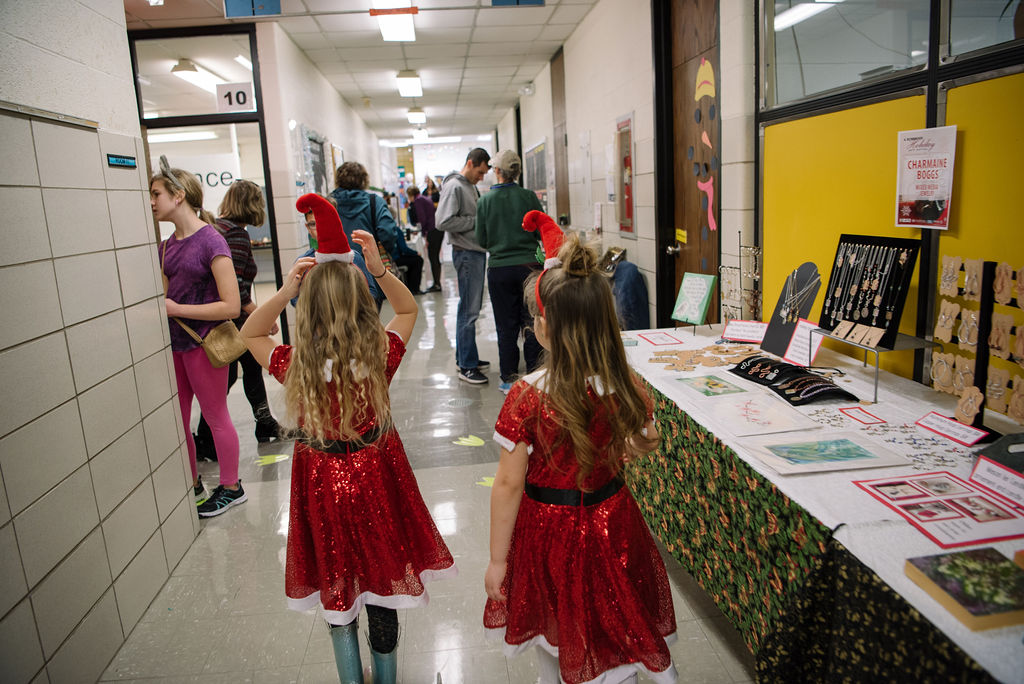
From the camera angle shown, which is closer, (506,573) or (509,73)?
(506,573)

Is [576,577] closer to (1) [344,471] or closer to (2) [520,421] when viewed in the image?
(2) [520,421]

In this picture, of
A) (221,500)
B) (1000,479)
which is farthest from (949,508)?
(221,500)

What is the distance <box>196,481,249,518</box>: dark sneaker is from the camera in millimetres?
2955

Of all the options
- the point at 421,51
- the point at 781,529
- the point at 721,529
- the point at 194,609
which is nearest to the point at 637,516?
the point at 781,529

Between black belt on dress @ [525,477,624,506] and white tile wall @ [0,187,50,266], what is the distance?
146cm

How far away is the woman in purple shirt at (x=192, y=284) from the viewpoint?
271 cm

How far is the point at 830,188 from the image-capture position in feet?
7.80

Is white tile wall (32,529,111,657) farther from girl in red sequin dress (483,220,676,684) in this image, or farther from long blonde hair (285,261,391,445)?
girl in red sequin dress (483,220,676,684)

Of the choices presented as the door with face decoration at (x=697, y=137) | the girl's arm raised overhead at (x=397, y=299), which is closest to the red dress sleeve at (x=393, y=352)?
the girl's arm raised overhead at (x=397, y=299)

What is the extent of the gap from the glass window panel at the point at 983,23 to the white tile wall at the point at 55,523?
272cm

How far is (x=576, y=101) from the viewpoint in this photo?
6.52 metres

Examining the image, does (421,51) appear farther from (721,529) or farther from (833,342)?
(721,529)

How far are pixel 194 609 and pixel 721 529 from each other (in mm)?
1790

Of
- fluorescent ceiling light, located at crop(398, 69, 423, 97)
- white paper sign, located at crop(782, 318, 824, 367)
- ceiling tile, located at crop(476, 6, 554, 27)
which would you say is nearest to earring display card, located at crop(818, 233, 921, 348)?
white paper sign, located at crop(782, 318, 824, 367)
